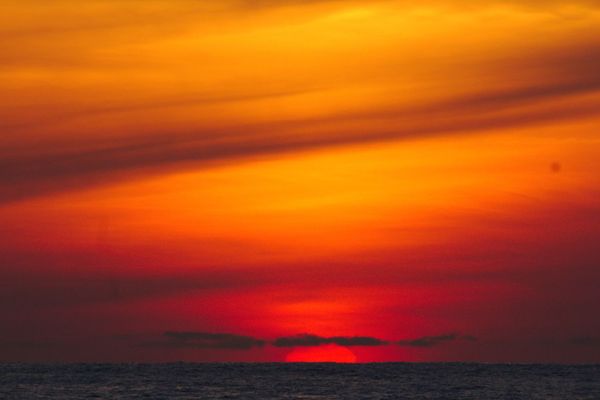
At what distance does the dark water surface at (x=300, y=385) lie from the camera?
477ft

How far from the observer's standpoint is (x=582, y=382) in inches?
6703

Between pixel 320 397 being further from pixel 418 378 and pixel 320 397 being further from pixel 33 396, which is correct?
pixel 418 378

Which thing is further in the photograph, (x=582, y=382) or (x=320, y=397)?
(x=582, y=382)

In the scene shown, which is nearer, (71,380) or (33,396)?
(33,396)

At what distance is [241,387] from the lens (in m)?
162

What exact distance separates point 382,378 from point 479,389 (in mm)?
29108

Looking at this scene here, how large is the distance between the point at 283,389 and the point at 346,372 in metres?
39.5

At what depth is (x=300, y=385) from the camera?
164 meters

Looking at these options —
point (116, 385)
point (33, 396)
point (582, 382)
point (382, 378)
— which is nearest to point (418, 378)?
point (382, 378)

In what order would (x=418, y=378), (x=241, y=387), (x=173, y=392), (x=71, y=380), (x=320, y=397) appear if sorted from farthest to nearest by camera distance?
1. (x=418, y=378)
2. (x=71, y=380)
3. (x=241, y=387)
4. (x=173, y=392)
5. (x=320, y=397)

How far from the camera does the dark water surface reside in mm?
145375

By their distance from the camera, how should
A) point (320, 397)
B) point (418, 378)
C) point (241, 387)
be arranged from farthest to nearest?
point (418, 378)
point (241, 387)
point (320, 397)

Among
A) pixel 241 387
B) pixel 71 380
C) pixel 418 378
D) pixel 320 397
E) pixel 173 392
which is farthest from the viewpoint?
pixel 418 378

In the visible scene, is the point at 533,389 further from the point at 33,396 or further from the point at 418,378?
the point at 33,396
